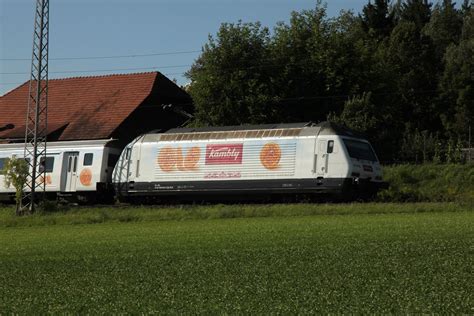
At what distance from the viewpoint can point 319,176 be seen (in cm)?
2783

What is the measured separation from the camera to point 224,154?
98.1 feet

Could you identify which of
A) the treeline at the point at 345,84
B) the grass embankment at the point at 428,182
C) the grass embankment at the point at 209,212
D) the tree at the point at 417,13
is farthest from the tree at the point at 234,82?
the tree at the point at 417,13

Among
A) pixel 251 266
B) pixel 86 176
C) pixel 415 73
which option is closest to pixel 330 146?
pixel 86 176

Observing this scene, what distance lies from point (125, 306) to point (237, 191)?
2061 cm

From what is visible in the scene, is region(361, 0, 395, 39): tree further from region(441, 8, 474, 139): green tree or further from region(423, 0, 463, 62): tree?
region(441, 8, 474, 139): green tree

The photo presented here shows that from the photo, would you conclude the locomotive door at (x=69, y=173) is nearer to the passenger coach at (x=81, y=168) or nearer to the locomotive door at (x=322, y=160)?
the passenger coach at (x=81, y=168)

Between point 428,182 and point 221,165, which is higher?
point 221,165

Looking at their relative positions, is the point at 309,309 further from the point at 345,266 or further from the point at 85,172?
the point at 85,172

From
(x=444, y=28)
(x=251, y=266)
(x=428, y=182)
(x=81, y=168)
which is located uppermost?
(x=444, y=28)

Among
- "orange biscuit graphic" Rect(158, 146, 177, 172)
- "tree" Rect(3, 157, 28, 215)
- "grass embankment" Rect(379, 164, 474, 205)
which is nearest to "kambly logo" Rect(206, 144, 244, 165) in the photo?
"orange biscuit graphic" Rect(158, 146, 177, 172)

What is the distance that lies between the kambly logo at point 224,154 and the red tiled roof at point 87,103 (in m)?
13.4

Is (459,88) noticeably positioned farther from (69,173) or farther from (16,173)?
(16,173)

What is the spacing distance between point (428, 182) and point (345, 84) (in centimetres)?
1569

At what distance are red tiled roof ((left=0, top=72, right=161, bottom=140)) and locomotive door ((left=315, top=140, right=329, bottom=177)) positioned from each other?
1741 cm
